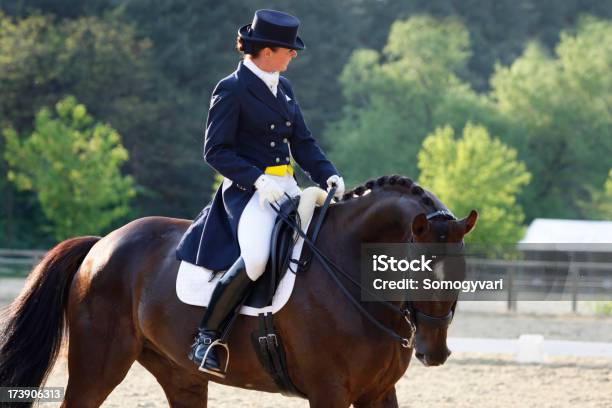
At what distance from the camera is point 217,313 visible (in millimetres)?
4371

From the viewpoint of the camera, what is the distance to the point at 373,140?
35906 millimetres

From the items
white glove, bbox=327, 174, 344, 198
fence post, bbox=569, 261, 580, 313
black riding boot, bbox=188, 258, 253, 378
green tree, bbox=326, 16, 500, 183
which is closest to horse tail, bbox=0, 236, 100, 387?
black riding boot, bbox=188, 258, 253, 378

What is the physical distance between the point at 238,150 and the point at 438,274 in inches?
47.3

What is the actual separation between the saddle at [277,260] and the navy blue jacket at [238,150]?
187 millimetres

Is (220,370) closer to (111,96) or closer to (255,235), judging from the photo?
(255,235)

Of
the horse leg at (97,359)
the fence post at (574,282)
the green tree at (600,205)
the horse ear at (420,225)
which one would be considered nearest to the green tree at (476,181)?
the fence post at (574,282)

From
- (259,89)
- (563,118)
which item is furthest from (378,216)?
(563,118)

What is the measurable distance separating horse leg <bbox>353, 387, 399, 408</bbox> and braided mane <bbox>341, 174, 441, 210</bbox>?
34.6 inches

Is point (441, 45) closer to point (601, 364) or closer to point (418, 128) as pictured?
point (418, 128)

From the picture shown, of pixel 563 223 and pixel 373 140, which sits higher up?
pixel 373 140

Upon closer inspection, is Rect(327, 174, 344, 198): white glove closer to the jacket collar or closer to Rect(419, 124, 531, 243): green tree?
the jacket collar

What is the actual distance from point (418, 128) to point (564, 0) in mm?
17182

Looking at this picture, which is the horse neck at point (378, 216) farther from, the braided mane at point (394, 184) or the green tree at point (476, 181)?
the green tree at point (476, 181)

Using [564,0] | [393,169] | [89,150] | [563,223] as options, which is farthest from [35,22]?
[564,0]
